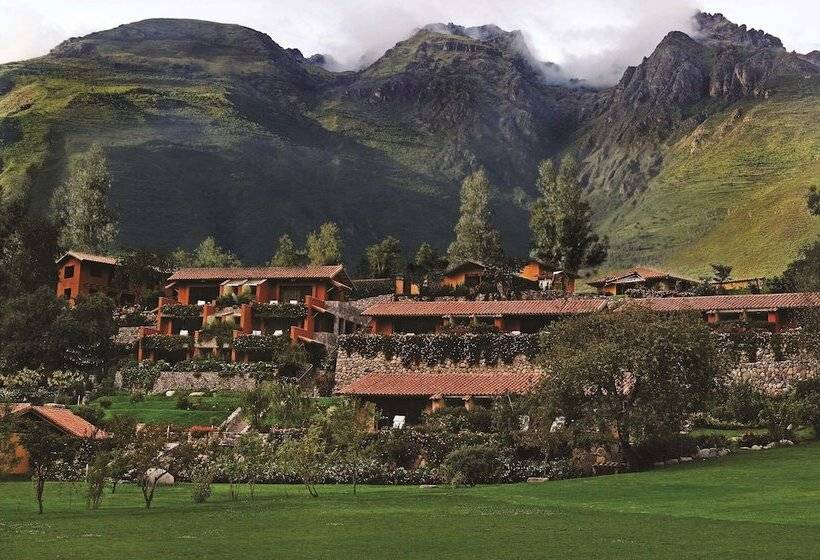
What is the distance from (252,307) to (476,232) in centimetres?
3416

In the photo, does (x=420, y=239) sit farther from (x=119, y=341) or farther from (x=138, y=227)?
(x=119, y=341)

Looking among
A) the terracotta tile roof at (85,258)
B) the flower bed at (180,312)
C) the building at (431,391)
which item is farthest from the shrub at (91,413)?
the terracotta tile roof at (85,258)

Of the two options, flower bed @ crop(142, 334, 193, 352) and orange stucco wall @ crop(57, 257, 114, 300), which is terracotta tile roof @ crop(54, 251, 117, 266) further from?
flower bed @ crop(142, 334, 193, 352)

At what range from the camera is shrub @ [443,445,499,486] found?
1652 inches

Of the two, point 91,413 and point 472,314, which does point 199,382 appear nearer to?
point 91,413

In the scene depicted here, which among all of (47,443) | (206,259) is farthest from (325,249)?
(47,443)

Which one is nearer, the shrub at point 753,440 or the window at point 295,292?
the shrub at point 753,440

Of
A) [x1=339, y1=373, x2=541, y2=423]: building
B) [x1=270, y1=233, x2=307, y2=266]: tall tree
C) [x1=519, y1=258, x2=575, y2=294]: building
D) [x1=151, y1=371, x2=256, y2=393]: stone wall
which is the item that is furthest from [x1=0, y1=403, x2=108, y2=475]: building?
[x1=270, y1=233, x2=307, y2=266]: tall tree

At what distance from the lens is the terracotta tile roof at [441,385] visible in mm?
59469

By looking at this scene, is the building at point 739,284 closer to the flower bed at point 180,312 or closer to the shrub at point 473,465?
the flower bed at point 180,312

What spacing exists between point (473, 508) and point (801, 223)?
12259cm

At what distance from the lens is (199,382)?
72.2 m

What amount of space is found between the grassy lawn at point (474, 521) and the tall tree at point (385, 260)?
7355 centimetres

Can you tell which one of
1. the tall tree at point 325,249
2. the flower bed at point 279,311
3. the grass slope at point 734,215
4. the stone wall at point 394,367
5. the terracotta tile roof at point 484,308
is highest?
the grass slope at point 734,215
